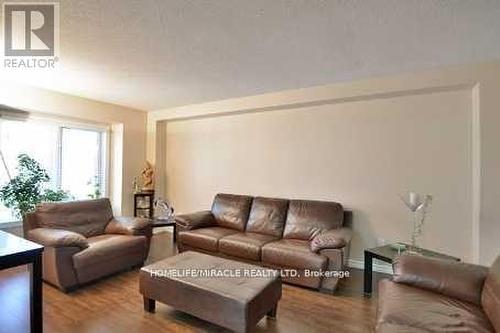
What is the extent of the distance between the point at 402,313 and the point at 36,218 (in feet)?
11.7

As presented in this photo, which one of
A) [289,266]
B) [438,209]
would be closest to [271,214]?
[289,266]

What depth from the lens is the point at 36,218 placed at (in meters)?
3.14

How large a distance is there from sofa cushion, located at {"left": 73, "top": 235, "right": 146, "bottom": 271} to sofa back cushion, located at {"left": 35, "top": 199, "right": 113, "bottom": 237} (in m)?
0.19

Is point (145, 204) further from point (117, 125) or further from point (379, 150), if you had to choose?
point (379, 150)

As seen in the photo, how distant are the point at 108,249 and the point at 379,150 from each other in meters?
3.32

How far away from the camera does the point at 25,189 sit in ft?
11.6

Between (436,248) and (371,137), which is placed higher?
(371,137)

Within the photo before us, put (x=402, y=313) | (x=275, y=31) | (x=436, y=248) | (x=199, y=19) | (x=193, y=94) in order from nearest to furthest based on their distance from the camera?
(x=402, y=313) < (x=199, y=19) < (x=275, y=31) < (x=436, y=248) < (x=193, y=94)

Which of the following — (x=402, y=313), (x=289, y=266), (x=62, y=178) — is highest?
(x=62, y=178)

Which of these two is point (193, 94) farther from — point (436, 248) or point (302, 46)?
point (436, 248)

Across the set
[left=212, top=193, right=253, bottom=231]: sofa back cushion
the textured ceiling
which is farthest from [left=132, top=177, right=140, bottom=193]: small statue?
the textured ceiling

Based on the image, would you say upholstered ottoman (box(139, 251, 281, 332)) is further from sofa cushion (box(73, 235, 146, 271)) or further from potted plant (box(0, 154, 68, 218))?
potted plant (box(0, 154, 68, 218))

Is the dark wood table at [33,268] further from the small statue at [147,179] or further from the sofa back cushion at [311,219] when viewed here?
the small statue at [147,179]

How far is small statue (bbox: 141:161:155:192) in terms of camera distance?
17.1 ft
